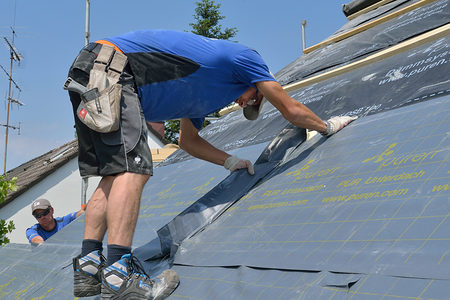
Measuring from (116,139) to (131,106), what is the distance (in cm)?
17

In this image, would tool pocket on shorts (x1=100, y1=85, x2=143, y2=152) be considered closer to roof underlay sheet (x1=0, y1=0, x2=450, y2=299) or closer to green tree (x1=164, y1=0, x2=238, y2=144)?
roof underlay sheet (x1=0, y1=0, x2=450, y2=299)

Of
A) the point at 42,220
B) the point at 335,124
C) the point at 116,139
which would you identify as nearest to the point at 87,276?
the point at 116,139

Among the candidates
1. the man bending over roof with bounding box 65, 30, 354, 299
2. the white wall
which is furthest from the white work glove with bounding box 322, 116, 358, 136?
the white wall

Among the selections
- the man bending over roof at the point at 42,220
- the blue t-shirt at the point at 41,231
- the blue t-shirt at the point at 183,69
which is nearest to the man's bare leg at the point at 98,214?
the blue t-shirt at the point at 183,69

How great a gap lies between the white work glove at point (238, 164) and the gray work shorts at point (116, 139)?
77 centimetres

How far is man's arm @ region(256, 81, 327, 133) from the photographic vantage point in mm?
2240

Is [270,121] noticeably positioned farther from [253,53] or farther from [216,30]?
[216,30]

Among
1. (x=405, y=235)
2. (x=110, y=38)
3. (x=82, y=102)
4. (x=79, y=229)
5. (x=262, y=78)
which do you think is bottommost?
(x=79, y=229)

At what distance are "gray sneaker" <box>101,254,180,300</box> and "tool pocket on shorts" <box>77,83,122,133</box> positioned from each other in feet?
1.73

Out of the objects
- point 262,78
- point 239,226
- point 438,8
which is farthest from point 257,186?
point 438,8

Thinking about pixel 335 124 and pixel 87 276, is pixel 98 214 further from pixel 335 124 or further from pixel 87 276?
pixel 335 124

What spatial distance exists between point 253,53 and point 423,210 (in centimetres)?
116

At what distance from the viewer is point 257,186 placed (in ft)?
7.90

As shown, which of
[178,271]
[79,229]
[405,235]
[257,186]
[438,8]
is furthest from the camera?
[438,8]
